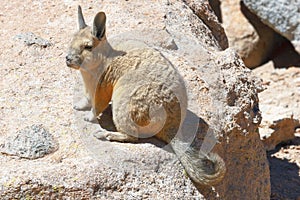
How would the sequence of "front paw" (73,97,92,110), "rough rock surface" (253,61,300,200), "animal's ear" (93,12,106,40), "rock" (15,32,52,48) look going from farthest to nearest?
"rough rock surface" (253,61,300,200) → "rock" (15,32,52,48) → "front paw" (73,97,92,110) → "animal's ear" (93,12,106,40)

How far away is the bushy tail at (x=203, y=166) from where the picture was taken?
14.3 ft

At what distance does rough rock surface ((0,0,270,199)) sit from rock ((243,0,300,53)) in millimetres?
3096

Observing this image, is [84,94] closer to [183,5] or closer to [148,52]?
[148,52]

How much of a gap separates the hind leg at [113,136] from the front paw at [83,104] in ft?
1.00

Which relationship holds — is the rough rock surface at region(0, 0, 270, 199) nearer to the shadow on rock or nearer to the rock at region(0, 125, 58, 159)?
the rock at region(0, 125, 58, 159)

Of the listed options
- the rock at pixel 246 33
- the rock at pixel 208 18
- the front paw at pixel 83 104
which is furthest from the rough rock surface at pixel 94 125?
the rock at pixel 246 33

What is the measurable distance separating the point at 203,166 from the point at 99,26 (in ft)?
4.05

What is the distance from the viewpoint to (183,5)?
610 centimetres

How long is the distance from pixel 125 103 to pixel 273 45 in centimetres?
561

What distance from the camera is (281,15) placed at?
8.84m

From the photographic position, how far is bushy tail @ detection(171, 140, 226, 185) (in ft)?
14.3

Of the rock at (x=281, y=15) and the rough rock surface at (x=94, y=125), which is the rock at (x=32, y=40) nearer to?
the rough rock surface at (x=94, y=125)

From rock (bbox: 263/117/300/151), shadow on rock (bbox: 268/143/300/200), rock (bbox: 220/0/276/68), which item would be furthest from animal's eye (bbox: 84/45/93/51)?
rock (bbox: 220/0/276/68)

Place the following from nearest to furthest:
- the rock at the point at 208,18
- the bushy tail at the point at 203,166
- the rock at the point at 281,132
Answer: the bushy tail at the point at 203,166 → the rock at the point at 208,18 → the rock at the point at 281,132
